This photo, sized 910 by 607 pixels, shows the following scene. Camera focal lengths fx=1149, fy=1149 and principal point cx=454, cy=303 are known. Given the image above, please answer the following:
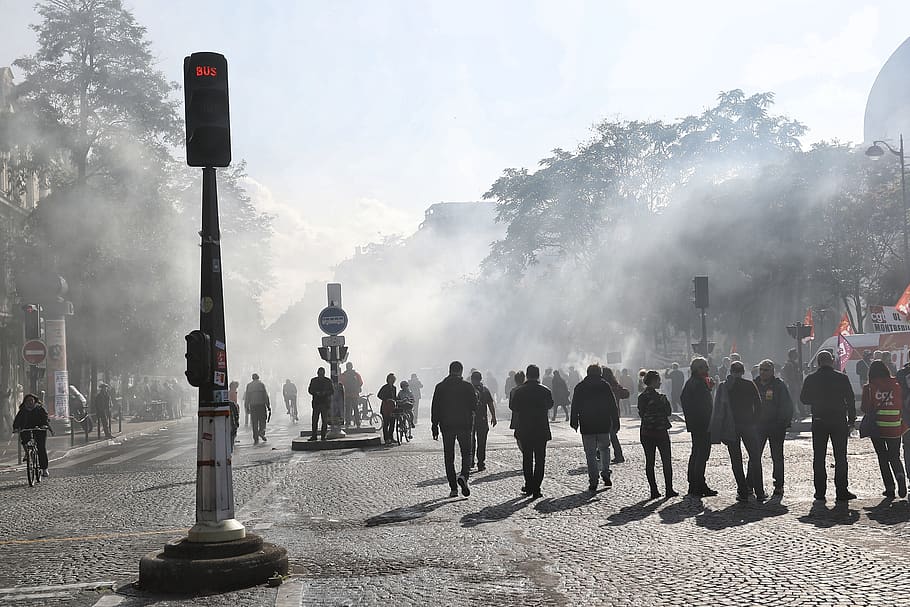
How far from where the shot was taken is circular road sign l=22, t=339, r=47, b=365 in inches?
974

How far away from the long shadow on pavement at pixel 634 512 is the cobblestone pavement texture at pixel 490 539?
0.04m

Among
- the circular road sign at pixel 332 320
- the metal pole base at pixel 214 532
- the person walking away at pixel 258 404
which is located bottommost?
the metal pole base at pixel 214 532

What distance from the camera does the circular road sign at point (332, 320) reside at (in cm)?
2472

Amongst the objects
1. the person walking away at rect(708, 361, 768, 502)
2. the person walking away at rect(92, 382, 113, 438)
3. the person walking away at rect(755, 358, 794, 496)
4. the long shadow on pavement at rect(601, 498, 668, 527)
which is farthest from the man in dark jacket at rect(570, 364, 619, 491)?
the person walking away at rect(92, 382, 113, 438)

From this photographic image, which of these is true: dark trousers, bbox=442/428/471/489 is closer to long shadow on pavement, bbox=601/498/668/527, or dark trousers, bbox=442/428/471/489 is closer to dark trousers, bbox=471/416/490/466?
long shadow on pavement, bbox=601/498/668/527

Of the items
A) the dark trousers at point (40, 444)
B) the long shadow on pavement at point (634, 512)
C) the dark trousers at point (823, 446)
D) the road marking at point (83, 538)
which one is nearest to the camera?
the road marking at point (83, 538)

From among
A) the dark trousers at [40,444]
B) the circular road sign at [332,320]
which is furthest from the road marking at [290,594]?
the circular road sign at [332,320]

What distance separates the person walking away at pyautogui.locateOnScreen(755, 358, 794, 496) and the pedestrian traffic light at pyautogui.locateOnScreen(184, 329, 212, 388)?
7147 mm

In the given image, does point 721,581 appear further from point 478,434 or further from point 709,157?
point 709,157

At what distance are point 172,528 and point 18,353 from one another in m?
33.3

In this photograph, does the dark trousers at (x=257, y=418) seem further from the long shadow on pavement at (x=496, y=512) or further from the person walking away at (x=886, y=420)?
the person walking away at (x=886, y=420)

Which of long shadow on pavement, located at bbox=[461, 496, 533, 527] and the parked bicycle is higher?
the parked bicycle

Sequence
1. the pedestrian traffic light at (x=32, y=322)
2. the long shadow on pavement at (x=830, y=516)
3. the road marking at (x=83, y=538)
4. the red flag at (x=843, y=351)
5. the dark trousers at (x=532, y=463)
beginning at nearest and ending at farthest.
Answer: the long shadow on pavement at (x=830, y=516) < the road marking at (x=83, y=538) < the dark trousers at (x=532, y=463) < the pedestrian traffic light at (x=32, y=322) < the red flag at (x=843, y=351)

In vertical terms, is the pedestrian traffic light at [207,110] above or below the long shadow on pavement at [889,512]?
above
